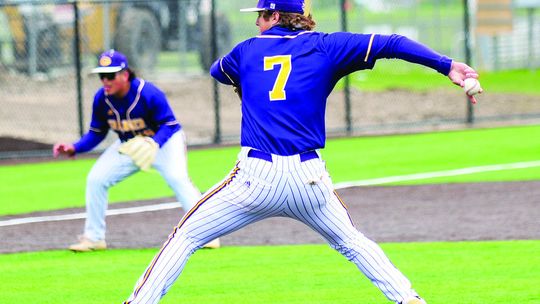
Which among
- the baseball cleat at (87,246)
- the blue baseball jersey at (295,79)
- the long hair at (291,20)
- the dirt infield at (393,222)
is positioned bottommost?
the dirt infield at (393,222)

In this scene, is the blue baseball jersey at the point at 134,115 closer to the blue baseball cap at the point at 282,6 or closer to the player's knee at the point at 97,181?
the player's knee at the point at 97,181

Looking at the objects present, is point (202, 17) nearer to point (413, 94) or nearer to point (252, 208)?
point (413, 94)

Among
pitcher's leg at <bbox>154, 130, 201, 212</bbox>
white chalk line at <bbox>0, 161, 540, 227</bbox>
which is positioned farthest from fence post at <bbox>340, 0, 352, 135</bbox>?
pitcher's leg at <bbox>154, 130, 201, 212</bbox>

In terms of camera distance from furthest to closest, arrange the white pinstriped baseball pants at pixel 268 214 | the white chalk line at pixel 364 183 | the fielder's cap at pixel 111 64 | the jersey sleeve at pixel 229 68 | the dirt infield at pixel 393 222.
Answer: the white chalk line at pixel 364 183 < the dirt infield at pixel 393 222 < the fielder's cap at pixel 111 64 < the jersey sleeve at pixel 229 68 < the white pinstriped baseball pants at pixel 268 214

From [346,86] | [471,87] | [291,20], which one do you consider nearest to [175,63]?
[346,86]

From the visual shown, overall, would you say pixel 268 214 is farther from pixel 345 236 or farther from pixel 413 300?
pixel 413 300

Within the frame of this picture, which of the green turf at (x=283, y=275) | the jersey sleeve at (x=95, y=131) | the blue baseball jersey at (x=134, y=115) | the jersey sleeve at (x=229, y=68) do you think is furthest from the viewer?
the jersey sleeve at (x=95, y=131)

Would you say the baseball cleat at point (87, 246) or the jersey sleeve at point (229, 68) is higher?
the jersey sleeve at point (229, 68)

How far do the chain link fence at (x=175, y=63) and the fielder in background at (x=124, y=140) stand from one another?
11.6 m

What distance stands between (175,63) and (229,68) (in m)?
20.0

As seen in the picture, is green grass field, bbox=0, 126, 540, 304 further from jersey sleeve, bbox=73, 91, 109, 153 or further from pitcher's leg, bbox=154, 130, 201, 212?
jersey sleeve, bbox=73, 91, 109, 153

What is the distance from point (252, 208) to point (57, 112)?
56.8 feet

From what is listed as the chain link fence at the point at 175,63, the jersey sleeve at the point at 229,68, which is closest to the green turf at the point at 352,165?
the chain link fence at the point at 175,63

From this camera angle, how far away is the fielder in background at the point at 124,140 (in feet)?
34.6
